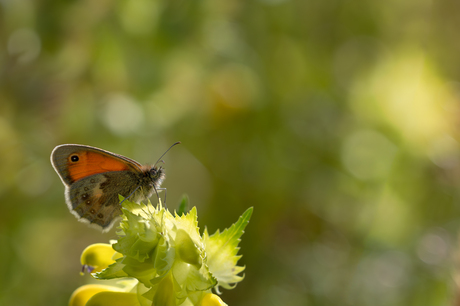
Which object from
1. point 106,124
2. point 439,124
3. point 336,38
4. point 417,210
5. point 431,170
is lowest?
point 106,124

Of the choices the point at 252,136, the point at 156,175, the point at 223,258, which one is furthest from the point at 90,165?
the point at 252,136

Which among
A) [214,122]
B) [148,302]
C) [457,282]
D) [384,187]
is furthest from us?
[214,122]

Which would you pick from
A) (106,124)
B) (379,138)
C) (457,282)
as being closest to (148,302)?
(457,282)

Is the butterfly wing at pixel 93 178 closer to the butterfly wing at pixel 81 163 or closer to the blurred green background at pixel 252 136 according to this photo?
the butterfly wing at pixel 81 163

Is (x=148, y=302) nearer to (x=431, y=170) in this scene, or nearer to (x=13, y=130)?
(x=13, y=130)

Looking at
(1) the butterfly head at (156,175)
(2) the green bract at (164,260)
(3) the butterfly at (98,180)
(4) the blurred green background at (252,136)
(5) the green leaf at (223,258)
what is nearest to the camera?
(2) the green bract at (164,260)

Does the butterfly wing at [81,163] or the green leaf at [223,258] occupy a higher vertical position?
the green leaf at [223,258]

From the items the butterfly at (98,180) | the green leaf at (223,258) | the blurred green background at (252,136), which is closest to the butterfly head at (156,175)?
the butterfly at (98,180)
